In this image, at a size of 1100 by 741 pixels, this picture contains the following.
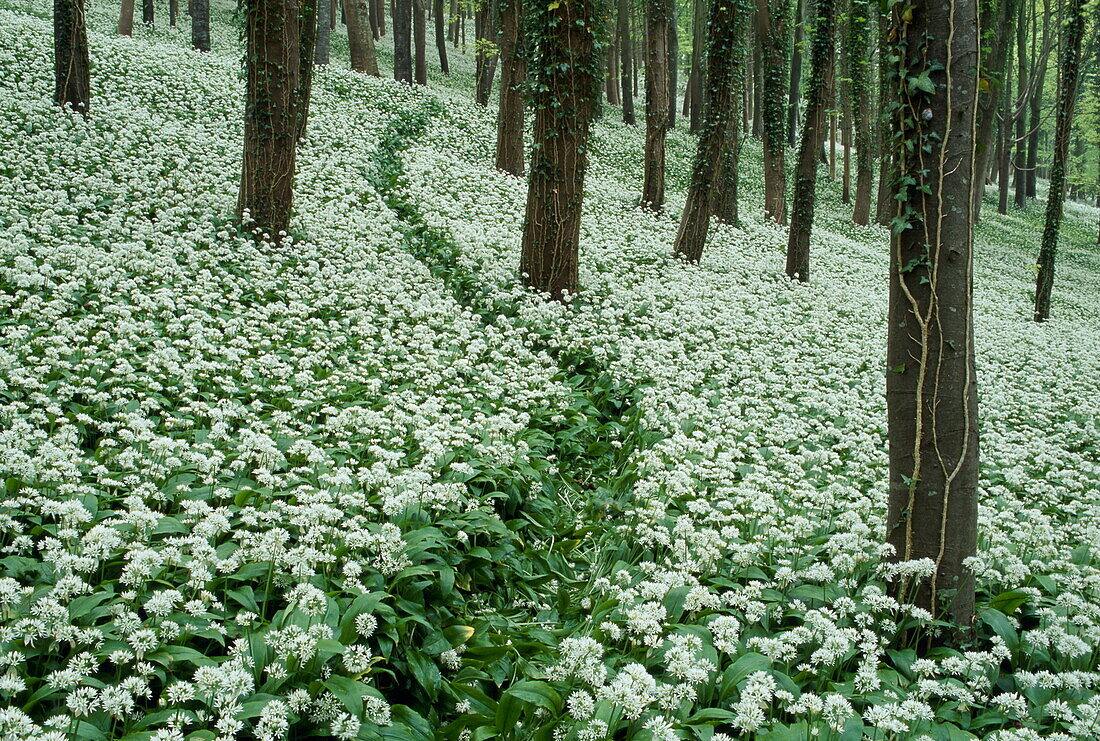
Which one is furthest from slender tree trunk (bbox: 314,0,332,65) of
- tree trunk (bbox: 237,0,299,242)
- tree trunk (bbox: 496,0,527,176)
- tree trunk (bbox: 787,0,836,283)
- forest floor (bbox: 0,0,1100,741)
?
tree trunk (bbox: 787,0,836,283)


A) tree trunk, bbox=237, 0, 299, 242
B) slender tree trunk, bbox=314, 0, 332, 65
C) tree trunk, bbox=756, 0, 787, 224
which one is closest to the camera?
tree trunk, bbox=237, 0, 299, 242

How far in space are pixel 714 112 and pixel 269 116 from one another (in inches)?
305

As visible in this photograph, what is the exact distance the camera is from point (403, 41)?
23.9 meters

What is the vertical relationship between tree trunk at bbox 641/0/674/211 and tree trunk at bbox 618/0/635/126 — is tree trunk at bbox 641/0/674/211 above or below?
below

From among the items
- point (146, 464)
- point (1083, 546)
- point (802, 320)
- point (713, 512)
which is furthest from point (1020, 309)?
point (146, 464)

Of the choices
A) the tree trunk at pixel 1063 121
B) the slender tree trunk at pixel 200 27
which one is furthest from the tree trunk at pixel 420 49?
the tree trunk at pixel 1063 121

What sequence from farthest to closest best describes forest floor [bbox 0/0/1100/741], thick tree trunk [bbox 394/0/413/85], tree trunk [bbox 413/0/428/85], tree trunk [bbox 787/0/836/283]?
tree trunk [bbox 413/0/428/85] < thick tree trunk [bbox 394/0/413/85] < tree trunk [bbox 787/0/836/283] < forest floor [bbox 0/0/1100/741]

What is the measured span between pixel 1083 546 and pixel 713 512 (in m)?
2.86

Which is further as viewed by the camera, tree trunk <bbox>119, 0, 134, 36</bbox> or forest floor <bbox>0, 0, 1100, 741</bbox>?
tree trunk <bbox>119, 0, 134, 36</bbox>

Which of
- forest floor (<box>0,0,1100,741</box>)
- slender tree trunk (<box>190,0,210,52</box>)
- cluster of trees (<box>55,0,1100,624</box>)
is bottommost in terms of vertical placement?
forest floor (<box>0,0,1100,741</box>)

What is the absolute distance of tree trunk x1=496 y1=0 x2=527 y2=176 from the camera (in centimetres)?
1455

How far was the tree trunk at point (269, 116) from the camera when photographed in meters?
8.91

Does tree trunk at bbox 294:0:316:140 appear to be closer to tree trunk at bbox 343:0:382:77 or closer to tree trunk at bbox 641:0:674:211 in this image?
tree trunk at bbox 641:0:674:211

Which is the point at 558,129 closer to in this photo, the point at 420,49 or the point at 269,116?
the point at 269,116
